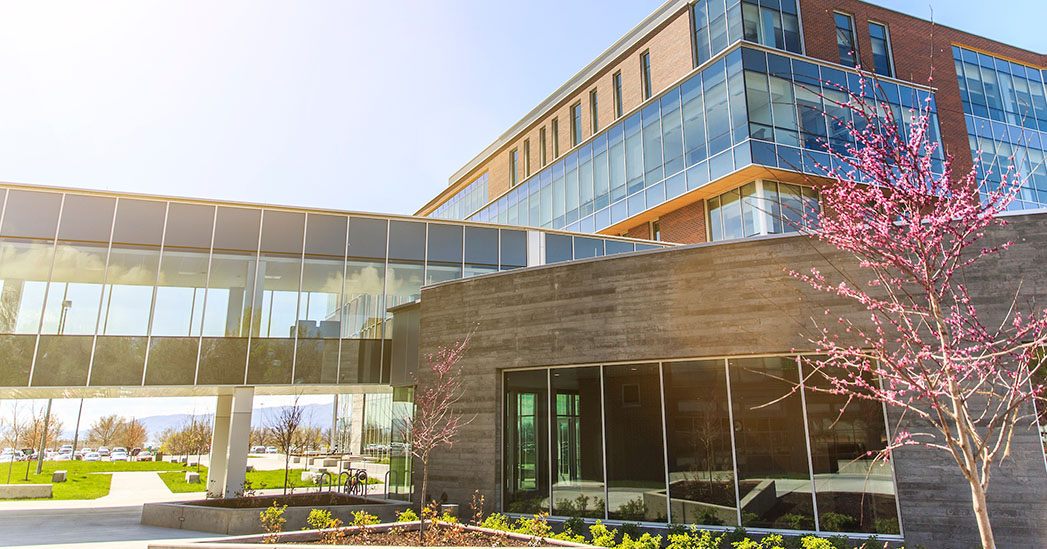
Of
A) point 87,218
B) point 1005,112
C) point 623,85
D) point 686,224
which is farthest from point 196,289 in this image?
point 1005,112

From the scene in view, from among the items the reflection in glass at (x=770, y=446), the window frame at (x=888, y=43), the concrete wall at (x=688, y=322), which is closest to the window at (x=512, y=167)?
the window frame at (x=888, y=43)

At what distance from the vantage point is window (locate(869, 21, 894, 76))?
2837cm

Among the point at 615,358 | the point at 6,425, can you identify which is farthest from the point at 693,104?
the point at 6,425

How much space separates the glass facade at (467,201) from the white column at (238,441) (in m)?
27.6

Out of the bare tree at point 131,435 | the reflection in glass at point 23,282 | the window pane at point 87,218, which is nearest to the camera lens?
the reflection in glass at point 23,282

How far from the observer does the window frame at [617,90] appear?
3138cm

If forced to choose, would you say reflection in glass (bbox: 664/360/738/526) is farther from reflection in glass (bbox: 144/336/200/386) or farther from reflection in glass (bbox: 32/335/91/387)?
reflection in glass (bbox: 32/335/91/387)

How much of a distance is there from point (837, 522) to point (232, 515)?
44.1ft

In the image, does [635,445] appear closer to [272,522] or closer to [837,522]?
[837,522]

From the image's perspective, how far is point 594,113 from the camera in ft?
109

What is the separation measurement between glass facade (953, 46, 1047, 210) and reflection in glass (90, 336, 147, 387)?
3580 centimetres

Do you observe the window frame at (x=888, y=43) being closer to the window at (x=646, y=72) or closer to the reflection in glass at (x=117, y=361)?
the window at (x=646, y=72)

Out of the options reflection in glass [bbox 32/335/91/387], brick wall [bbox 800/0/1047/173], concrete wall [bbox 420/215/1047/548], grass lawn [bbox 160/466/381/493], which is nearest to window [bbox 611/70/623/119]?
brick wall [bbox 800/0/1047/173]

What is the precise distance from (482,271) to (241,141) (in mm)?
9803
